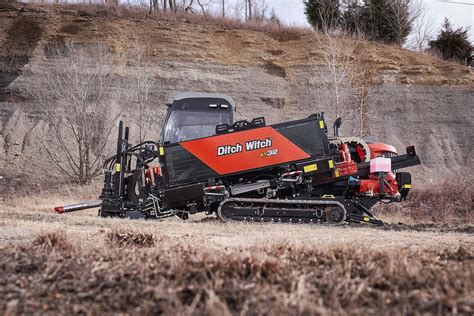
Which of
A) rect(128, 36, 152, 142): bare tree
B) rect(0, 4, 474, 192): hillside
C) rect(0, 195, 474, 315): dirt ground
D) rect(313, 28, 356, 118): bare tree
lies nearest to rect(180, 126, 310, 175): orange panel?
rect(0, 195, 474, 315): dirt ground

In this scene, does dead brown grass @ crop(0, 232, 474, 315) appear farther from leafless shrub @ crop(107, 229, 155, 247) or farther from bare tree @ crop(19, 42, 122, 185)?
bare tree @ crop(19, 42, 122, 185)

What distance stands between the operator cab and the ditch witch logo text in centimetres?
98

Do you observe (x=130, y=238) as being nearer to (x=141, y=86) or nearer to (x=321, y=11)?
(x=141, y=86)

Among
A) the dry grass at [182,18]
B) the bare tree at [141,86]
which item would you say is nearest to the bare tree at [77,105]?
the bare tree at [141,86]

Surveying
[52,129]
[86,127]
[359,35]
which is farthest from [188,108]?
[359,35]

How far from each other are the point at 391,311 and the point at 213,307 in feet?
3.48

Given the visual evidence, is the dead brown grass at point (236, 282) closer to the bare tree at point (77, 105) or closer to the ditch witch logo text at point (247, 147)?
the ditch witch logo text at point (247, 147)

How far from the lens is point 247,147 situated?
11664mm

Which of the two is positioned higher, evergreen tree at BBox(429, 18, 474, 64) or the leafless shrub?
evergreen tree at BBox(429, 18, 474, 64)

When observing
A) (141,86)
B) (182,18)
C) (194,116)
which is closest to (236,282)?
(194,116)

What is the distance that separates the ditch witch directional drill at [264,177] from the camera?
11.7 meters

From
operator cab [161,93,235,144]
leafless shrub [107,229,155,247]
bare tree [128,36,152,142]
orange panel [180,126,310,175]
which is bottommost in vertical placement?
leafless shrub [107,229,155,247]

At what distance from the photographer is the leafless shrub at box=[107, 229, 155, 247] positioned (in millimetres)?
6309

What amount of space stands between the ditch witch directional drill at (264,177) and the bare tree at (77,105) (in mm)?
12524
